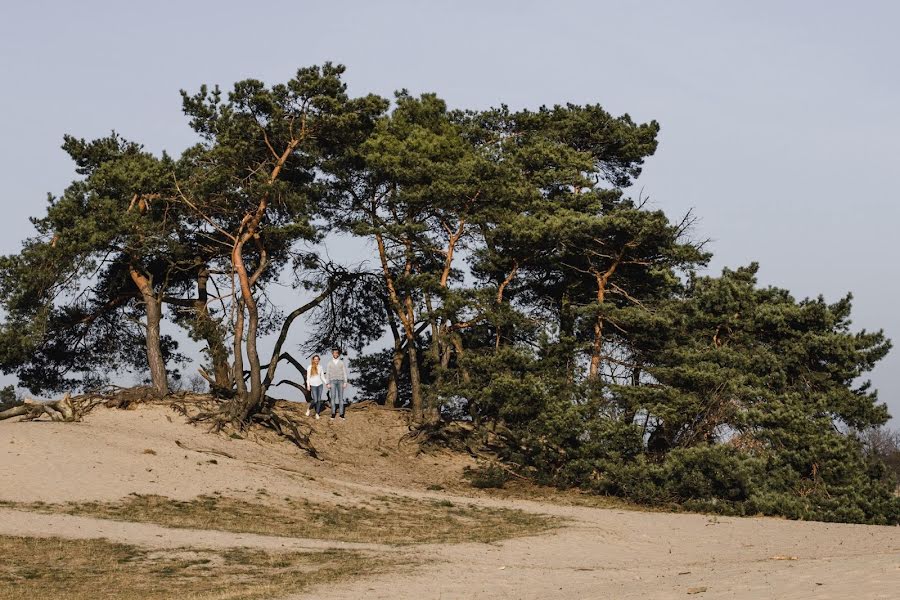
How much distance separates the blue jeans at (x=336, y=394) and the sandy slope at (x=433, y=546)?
2.96 ft

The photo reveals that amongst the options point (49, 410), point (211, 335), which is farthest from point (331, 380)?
point (49, 410)

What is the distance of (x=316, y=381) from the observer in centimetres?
3039

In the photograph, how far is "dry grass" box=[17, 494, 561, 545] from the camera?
18.4 m

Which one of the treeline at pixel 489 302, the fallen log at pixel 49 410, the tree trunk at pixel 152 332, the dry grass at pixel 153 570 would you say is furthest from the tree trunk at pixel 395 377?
the dry grass at pixel 153 570

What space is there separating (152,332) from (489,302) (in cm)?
1002

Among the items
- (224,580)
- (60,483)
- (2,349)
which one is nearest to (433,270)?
(2,349)

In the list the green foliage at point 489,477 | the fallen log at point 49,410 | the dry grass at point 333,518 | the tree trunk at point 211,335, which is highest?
the tree trunk at point 211,335

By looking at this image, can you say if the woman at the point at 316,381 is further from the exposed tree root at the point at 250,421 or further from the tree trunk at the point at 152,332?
the tree trunk at the point at 152,332

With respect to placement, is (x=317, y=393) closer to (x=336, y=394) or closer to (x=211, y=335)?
(x=336, y=394)

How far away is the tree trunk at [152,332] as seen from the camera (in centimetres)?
2959

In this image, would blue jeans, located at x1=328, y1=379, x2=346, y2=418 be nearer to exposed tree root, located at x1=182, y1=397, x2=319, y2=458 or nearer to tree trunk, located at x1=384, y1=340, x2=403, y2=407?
exposed tree root, located at x1=182, y1=397, x2=319, y2=458

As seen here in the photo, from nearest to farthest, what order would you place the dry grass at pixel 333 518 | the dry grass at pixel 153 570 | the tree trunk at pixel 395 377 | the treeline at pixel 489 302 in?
the dry grass at pixel 153 570 < the dry grass at pixel 333 518 < the treeline at pixel 489 302 < the tree trunk at pixel 395 377

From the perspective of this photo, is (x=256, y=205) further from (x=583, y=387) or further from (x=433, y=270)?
(x=583, y=387)

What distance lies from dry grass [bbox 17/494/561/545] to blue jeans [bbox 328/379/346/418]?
7.85 m
